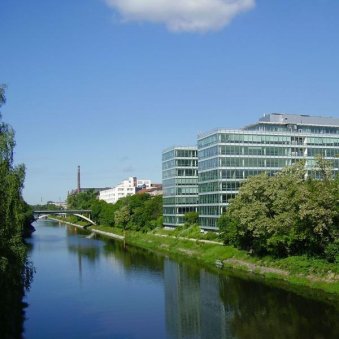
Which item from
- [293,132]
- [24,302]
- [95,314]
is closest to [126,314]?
[95,314]

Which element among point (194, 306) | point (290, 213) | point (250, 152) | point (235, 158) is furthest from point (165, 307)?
point (250, 152)

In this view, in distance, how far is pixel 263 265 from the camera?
→ 209 feet

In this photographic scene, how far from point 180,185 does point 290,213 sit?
6340cm

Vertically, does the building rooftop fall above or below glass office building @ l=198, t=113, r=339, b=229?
above

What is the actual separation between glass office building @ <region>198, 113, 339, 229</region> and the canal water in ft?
76.2

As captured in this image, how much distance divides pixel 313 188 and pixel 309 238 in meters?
5.95

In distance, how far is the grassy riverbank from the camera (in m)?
53.0

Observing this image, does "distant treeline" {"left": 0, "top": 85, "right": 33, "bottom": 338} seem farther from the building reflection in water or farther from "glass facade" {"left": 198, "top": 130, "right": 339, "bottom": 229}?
"glass facade" {"left": 198, "top": 130, "right": 339, "bottom": 229}

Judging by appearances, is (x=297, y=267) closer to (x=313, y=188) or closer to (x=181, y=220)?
(x=313, y=188)

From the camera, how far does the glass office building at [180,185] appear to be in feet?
391

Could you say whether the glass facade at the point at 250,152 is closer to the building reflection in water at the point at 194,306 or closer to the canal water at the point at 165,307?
the canal water at the point at 165,307

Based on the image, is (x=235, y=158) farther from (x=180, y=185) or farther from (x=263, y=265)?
(x=263, y=265)

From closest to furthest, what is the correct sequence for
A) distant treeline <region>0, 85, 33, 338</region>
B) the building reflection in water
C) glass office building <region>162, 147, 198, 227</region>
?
distant treeline <region>0, 85, 33, 338</region>
the building reflection in water
glass office building <region>162, 147, 198, 227</region>

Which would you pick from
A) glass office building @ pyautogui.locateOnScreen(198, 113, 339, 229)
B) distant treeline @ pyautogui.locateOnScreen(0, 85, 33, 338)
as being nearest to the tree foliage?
glass office building @ pyautogui.locateOnScreen(198, 113, 339, 229)
